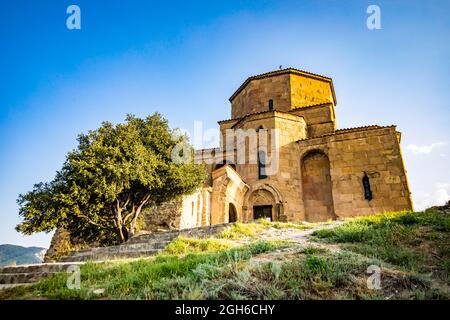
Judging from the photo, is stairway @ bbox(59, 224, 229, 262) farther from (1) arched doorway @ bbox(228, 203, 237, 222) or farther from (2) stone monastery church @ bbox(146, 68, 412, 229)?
(1) arched doorway @ bbox(228, 203, 237, 222)

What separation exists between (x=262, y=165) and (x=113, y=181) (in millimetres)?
9684

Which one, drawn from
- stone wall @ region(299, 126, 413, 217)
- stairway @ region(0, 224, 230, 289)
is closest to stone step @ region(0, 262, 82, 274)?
stairway @ region(0, 224, 230, 289)

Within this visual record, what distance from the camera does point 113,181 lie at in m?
10.5

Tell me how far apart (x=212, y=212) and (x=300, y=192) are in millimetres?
5709

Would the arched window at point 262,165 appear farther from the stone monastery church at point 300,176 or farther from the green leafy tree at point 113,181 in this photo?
the green leafy tree at point 113,181

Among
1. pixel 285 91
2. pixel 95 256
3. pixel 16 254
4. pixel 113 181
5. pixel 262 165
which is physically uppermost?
pixel 285 91

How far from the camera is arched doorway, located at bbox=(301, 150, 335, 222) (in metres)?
16.9

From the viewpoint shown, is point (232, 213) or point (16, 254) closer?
point (232, 213)

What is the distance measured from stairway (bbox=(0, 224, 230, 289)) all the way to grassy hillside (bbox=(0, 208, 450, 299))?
1.27 meters

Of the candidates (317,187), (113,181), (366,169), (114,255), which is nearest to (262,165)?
(317,187)

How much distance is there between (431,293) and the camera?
11.2 feet

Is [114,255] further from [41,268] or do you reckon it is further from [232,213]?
[232,213]
